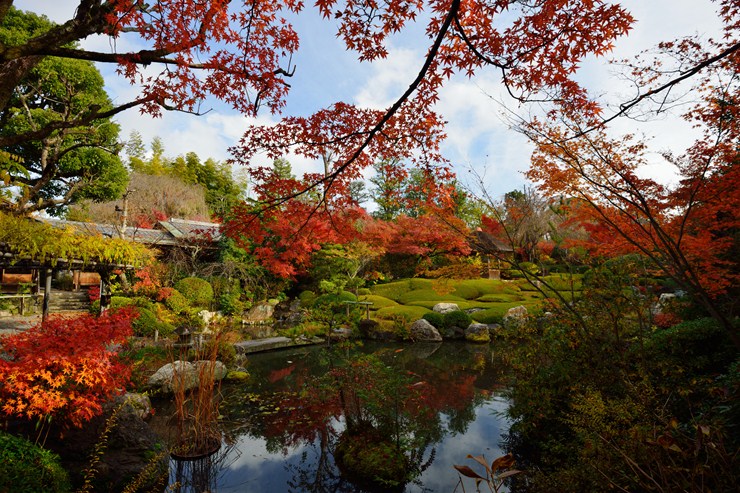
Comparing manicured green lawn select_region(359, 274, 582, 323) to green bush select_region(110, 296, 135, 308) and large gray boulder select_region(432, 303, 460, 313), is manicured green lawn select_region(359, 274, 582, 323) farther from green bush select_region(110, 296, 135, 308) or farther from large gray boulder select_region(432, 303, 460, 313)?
green bush select_region(110, 296, 135, 308)

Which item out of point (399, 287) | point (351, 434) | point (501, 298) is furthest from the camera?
point (399, 287)

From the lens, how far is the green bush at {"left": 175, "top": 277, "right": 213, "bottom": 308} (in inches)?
516

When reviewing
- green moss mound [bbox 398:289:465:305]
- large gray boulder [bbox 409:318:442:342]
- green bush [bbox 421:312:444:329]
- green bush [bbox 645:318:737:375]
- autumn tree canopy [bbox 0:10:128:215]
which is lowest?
large gray boulder [bbox 409:318:442:342]

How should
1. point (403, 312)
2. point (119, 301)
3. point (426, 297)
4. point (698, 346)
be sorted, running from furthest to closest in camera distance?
point (426, 297) → point (403, 312) → point (119, 301) → point (698, 346)

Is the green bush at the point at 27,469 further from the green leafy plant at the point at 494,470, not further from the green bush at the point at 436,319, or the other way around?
the green bush at the point at 436,319

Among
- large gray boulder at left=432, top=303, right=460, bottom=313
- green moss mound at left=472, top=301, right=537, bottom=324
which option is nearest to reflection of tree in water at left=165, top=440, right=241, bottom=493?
green moss mound at left=472, top=301, right=537, bottom=324

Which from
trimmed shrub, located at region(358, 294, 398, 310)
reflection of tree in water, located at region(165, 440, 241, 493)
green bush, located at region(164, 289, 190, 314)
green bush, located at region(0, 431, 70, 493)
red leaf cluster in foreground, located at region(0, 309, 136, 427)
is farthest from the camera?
trimmed shrub, located at region(358, 294, 398, 310)

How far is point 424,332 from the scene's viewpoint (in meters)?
12.5

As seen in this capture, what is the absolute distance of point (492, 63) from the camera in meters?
2.88

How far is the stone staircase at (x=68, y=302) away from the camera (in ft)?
41.7

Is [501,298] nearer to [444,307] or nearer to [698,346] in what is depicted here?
[444,307]

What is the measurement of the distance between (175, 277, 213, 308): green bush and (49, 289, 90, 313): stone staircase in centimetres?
309

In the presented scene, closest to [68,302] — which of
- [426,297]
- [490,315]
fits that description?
[426,297]

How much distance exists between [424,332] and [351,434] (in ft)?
27.0
